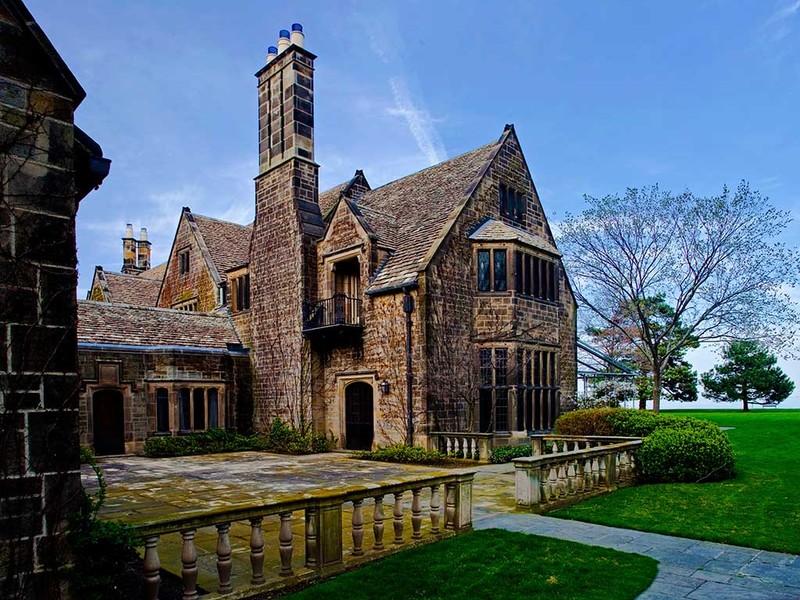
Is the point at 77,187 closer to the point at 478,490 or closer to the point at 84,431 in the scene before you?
the point at 478,490

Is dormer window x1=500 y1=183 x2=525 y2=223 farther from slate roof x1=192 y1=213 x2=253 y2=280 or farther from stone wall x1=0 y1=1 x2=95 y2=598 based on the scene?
stone wall x1=0 y1=1 x2=95 y2=598

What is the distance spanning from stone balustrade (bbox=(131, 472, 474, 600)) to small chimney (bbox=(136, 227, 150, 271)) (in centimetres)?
3977

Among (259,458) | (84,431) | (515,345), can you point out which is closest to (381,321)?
(515,345)

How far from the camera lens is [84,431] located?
1877cm

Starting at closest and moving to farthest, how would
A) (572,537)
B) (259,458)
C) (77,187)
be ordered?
(77,187)
(572,537)
(259,458)

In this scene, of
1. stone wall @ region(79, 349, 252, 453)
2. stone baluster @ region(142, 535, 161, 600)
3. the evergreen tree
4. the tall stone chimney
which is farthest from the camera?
the evergreen tree

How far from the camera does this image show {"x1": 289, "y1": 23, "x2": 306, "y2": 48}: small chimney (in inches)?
859

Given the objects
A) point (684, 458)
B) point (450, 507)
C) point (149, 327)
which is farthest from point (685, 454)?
point (149, 327)

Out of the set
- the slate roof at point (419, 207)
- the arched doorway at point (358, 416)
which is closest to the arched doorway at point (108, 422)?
the arched doorway at point (358, 416)

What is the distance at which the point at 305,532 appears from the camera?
6.51m

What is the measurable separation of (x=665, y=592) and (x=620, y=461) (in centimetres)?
690

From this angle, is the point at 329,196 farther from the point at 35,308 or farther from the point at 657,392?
the point at 35,308

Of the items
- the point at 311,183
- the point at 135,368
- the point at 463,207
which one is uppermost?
the point at 311,183

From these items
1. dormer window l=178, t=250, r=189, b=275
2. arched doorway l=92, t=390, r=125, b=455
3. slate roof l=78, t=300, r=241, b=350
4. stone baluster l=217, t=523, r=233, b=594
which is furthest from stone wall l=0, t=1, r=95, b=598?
dormer window l=178, t=250, r=189, b=275
